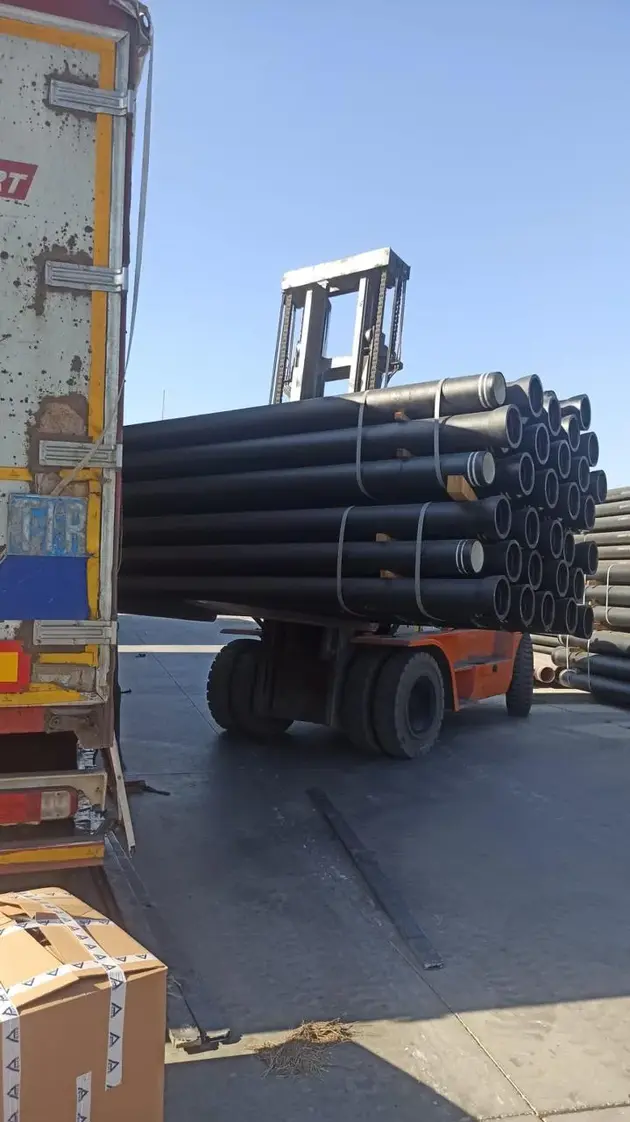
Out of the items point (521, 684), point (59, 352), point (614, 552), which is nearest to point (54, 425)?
point (59, 352)

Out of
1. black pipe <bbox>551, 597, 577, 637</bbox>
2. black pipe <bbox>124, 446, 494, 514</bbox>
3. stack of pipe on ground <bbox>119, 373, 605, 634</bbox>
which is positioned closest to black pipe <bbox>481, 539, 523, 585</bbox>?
stack of pipe on ground <bbox>119, 373, 605, 634</bbox>

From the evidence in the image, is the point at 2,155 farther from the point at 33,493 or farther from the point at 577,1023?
the point at 577,1023

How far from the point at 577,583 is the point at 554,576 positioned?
0.53 metres

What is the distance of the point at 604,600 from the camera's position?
496 inches

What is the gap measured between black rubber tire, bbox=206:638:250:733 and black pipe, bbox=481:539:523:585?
336cm

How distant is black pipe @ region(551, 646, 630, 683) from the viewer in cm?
1206

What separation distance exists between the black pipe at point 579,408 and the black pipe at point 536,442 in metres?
0.68

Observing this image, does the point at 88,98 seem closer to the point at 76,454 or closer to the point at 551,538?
the point at 76,454

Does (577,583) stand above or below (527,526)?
below

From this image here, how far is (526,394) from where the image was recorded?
19.3 feet

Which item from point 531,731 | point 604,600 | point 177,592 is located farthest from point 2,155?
point 604,600

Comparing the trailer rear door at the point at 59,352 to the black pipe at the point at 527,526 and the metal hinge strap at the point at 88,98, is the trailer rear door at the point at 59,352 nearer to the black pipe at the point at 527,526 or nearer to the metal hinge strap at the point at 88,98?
the metal hinge strap at the point at 88,98

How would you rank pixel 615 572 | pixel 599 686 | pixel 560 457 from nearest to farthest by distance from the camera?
pixel 560 457 → pixel 599 686 → pixel 615 572

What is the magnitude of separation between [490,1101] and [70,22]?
444 centimetres
